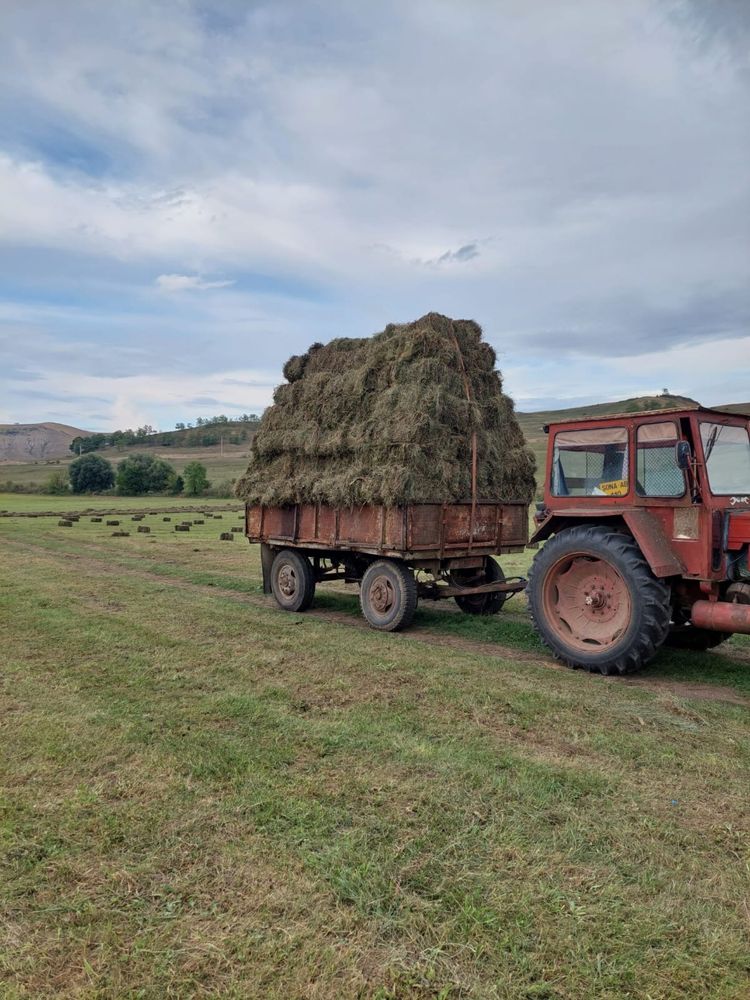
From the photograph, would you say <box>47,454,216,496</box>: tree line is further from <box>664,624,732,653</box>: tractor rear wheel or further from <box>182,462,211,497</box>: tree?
<box>664,624,732,653</box>: tractor rear wheel

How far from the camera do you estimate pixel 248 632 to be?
338 inches

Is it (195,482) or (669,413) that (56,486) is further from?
(669,413)

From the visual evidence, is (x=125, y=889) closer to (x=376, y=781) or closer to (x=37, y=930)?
(x=37, y=930)

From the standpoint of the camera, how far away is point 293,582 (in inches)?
426

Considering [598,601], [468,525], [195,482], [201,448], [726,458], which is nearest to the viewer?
[726,458]

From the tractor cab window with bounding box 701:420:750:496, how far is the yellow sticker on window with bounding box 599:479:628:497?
0.82 meters

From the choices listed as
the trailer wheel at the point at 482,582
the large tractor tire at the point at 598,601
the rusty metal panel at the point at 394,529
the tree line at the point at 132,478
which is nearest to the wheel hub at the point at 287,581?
the rusty metal panel at the point at 394,529

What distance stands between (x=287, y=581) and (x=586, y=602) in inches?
207

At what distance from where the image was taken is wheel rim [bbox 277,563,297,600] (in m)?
10.8

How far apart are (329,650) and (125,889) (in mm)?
4690

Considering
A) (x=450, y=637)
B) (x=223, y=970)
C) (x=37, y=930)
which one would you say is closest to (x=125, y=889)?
(x=37, y=930)

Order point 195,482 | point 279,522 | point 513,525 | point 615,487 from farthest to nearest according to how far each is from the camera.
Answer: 1. point 195,482
2. point 279,522
3. point 513,525
4. point 615,487

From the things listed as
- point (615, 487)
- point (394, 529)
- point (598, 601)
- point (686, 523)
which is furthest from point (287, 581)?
point (686, 523)

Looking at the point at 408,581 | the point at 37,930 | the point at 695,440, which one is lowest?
the point at 37,930
